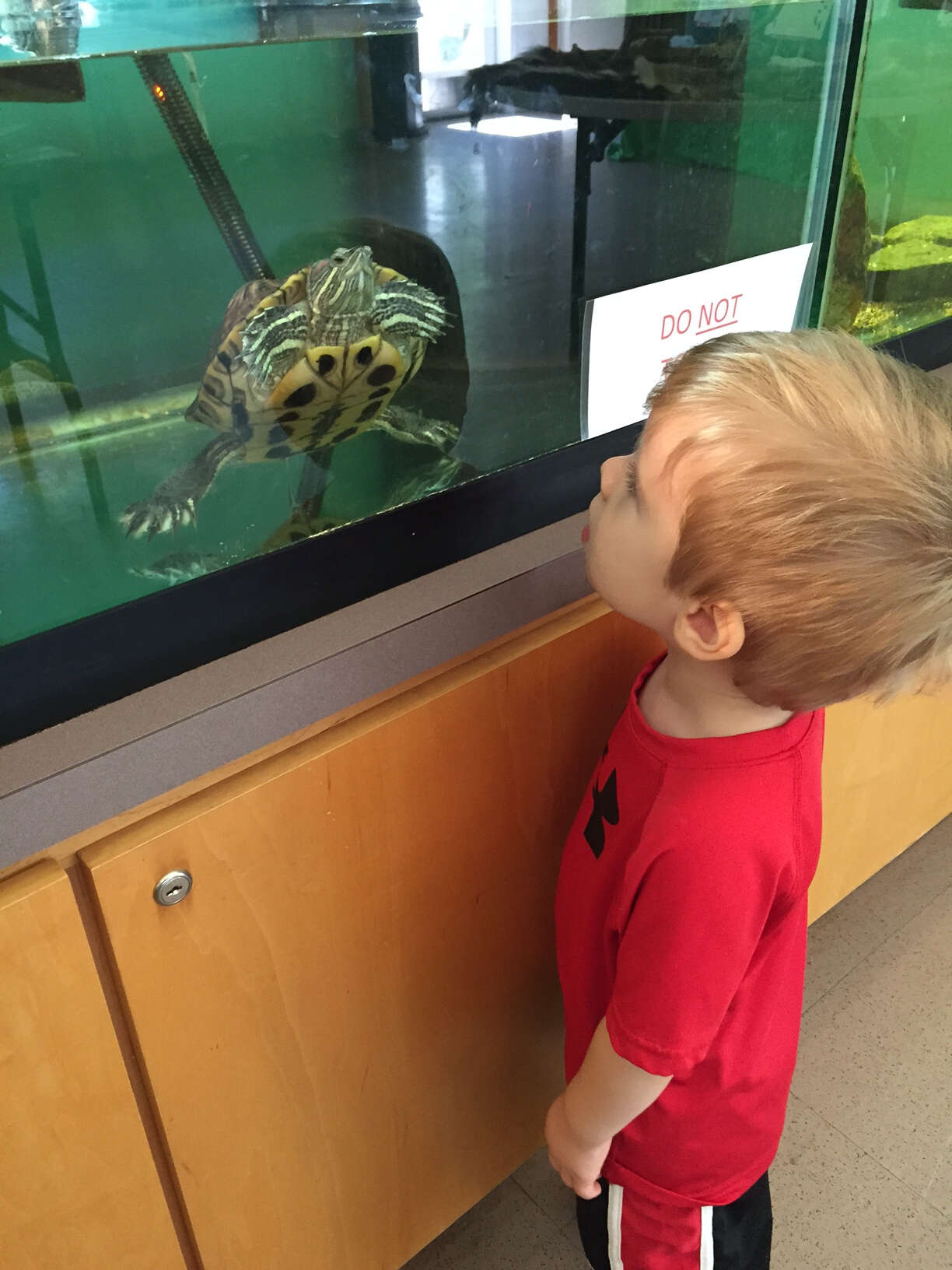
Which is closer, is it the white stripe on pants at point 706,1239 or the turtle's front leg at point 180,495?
the turtle's front leg at point 180,495

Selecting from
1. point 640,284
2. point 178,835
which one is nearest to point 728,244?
point 640,284

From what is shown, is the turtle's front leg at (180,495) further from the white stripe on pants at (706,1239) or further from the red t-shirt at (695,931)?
the white stripe on pants at (706,1239)

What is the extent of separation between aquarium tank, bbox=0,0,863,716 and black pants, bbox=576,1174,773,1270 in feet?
1.72

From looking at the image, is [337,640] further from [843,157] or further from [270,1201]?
[843,157]

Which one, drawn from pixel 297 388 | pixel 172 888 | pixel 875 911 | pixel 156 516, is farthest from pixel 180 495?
pixel 875 911

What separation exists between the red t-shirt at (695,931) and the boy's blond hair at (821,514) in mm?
84

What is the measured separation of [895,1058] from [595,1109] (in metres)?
0.72

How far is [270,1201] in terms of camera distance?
0.73 metres

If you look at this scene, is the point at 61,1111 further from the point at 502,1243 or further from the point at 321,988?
the point at 502,1243

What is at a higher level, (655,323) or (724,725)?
(655,323)

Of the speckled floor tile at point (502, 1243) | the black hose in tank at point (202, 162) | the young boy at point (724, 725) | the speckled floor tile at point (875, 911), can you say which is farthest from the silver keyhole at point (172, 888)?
the speckled floor tile at point (875, 911)

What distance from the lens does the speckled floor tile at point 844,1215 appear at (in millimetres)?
971

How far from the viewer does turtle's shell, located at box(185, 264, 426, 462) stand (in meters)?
0.63

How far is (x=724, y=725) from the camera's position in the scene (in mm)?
609
